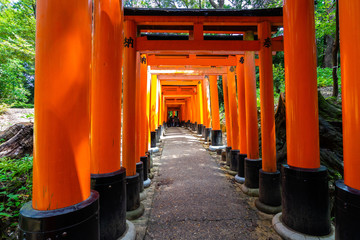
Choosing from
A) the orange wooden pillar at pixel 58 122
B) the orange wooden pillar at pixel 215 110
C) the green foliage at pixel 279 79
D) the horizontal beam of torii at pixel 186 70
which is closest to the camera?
the orange wooden pillar at pixel 58 122

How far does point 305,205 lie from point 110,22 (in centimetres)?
358

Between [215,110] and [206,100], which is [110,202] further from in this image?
[206,100]

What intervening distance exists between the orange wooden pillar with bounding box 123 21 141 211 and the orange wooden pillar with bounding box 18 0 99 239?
1798 mm

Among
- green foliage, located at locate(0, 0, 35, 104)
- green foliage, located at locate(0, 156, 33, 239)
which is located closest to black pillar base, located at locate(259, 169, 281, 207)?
green foliage, located at locate(0, 156, 33, 239)

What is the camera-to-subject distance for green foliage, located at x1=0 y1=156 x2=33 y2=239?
239 cm

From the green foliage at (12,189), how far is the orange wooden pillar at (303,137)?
146 inches

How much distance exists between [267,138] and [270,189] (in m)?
0.97

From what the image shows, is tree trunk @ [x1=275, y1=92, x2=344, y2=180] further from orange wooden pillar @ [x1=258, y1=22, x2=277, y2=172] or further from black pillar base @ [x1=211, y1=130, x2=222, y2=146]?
black pillar base @ [x1=211, y1=130, x2=222, y2=146]

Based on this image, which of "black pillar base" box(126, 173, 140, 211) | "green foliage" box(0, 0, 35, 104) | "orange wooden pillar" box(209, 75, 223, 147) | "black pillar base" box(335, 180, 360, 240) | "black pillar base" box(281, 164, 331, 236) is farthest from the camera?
"orange wooden pillar" box(209, 75, 223, 147)

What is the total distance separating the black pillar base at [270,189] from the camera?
3.38 meters

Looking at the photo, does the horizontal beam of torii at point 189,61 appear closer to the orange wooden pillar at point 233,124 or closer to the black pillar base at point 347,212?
the orange wooden pillar at point 233,124

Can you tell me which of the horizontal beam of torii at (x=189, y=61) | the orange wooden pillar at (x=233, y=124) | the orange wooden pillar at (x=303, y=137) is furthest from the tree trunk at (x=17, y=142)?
the orange wooden pillar at (x=233, y=124)

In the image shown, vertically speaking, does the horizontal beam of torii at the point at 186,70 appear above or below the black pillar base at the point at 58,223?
above

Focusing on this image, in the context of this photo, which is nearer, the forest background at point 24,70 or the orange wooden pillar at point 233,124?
the forest background at point 24,70
